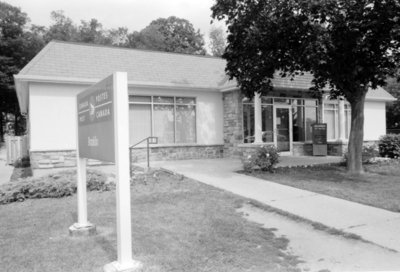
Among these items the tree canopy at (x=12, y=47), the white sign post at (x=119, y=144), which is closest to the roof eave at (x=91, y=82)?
the white sign post at (x=119, y=144)

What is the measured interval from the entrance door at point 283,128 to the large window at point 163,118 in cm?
360

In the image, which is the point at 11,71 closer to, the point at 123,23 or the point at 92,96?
the point at 123,23

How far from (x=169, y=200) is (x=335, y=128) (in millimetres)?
12757

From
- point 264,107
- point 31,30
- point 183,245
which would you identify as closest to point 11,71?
point 31,30

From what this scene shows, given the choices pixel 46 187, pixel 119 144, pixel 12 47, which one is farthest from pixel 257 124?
pixel 12 47

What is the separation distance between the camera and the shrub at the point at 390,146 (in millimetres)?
15352

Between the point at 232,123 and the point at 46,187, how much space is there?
28.9 ft

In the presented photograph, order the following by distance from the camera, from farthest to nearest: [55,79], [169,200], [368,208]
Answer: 1. [55,79]
2. [169,200]
3. [368,208]

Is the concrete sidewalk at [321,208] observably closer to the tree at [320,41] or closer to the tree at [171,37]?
the tree at [320,41]

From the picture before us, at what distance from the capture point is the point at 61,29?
48750 millimetres

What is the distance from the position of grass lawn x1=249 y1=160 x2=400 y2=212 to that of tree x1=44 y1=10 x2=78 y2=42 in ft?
137

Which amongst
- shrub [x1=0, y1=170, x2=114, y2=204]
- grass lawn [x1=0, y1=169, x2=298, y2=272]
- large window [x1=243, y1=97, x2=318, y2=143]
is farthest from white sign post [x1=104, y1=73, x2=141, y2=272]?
large window [x1=243, y1=97, x2=318, y2=143]

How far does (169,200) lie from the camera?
298 inches

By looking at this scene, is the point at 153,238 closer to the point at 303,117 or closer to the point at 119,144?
the point at 119,144
